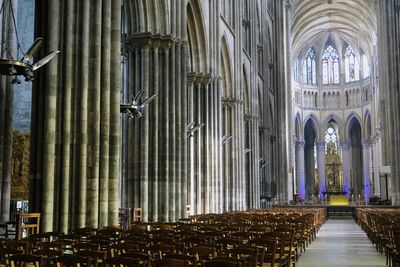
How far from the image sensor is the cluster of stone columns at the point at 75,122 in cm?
1524

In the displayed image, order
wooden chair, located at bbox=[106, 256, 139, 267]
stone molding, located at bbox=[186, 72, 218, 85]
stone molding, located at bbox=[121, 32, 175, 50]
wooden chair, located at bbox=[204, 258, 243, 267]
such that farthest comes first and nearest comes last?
stone molding, located at bbox=[186, 72, 218, 85] → stone molding, located at bbox=[121, 32, 175, 50] → wooden chair, located at bbox=[106, 256, 139, 267] → wooden chair, located at bbox=[204, 258, 243, 267]

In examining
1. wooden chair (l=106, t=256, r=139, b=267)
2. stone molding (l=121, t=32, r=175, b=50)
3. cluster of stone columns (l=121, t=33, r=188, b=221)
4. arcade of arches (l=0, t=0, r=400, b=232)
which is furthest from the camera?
stone molding (l=121, t=32, r=175, b=50)

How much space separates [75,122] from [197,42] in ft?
50.2

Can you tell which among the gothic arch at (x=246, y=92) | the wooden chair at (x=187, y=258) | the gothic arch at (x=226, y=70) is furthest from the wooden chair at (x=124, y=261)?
the gothic arch at (x=246, y=92)

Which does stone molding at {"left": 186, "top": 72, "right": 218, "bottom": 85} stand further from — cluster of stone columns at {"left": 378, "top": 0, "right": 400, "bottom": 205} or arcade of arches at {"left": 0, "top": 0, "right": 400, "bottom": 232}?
cluster of stone columns at {"left": 378, "top": 0, "right": 400, "bottom": 205}

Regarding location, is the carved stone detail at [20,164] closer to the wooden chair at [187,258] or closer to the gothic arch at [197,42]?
the gothic arch at [197,42]

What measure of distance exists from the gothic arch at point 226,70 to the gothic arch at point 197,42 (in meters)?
5.01

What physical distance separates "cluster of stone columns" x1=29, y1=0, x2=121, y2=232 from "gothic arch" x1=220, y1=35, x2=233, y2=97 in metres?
18.6

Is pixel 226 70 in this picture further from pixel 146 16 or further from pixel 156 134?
pixel 156 134

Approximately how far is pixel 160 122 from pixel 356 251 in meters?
10.1

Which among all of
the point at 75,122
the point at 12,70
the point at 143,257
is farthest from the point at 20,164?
the point at 143,257

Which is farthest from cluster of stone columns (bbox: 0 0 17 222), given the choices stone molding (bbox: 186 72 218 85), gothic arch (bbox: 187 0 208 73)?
stone molding (bbox: 186 72 218 85)

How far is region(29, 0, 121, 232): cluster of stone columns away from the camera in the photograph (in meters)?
15.2

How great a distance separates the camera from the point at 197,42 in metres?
29.9
